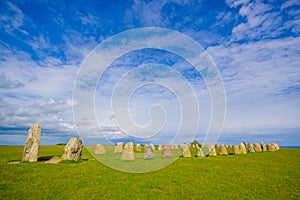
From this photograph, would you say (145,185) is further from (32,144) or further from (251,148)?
(251,148)

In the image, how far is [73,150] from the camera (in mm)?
16891

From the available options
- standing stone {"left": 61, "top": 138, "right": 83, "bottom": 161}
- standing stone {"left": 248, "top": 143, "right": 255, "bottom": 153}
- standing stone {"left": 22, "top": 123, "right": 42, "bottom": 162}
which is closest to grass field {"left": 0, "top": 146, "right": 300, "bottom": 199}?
standing stone {"left": 22, "top": 123, "right": 42, "bottom": 162}

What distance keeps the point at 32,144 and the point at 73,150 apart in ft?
10.0

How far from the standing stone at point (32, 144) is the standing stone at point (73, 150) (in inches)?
82.0

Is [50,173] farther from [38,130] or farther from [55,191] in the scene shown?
[38,130]

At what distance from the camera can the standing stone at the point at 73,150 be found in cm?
1662

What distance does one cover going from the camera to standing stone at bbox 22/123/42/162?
15.4 meters

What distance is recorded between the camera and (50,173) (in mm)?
11344

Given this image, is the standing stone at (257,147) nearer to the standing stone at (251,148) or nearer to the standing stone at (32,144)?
the standing stone at (251,148)

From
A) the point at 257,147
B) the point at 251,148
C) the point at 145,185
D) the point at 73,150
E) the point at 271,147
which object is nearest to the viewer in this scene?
the point at 145,185

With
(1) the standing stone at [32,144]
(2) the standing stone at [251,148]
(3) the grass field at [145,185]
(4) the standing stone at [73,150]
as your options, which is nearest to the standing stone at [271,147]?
(2) the standing stone at [251,148]

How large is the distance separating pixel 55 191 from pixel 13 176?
3509 millimetres

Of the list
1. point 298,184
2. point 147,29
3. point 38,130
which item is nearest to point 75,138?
point 38,130

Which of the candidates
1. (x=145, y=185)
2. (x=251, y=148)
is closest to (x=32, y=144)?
(x=145, y=185)
